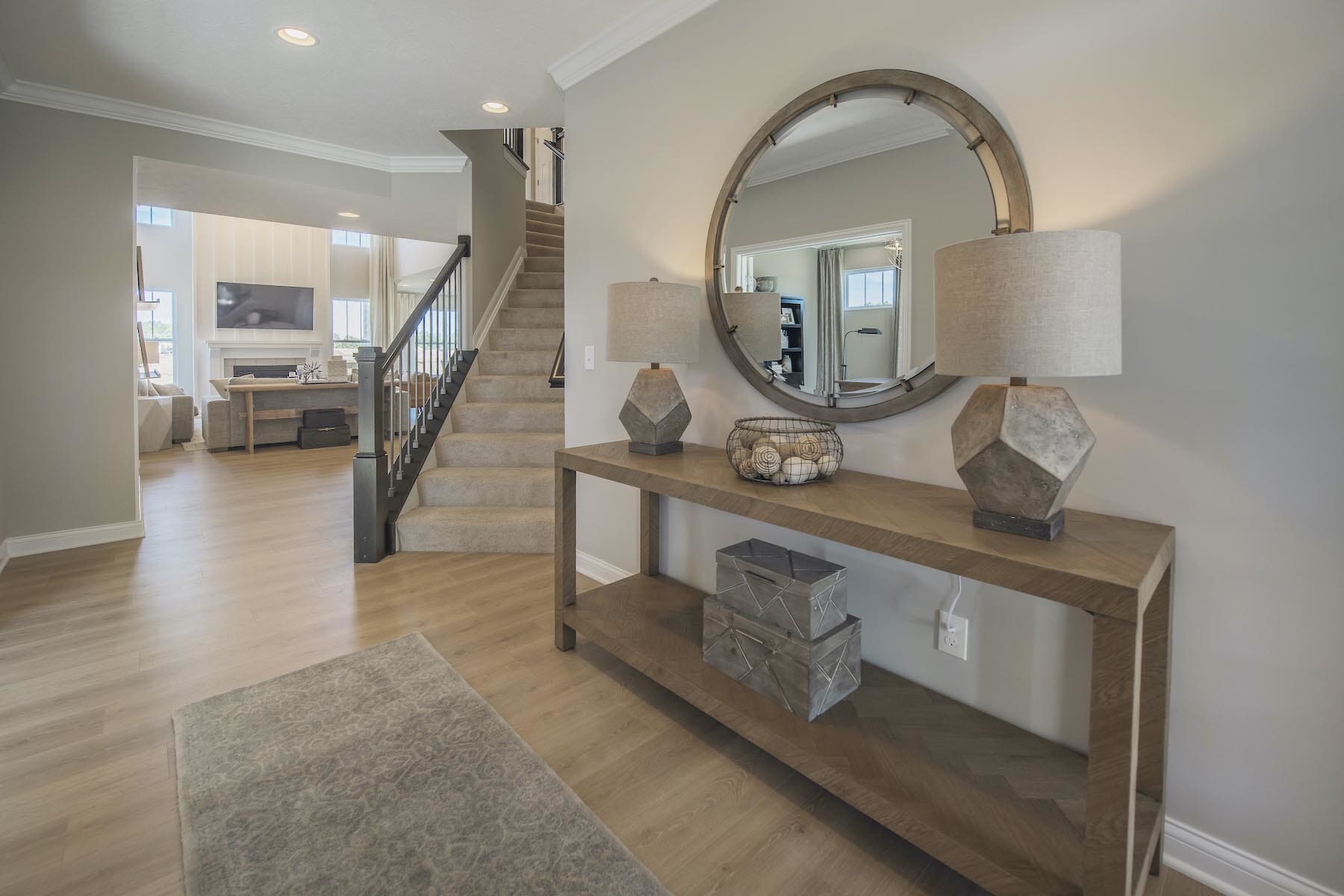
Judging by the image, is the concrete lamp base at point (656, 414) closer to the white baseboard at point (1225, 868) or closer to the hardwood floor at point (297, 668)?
the hardwood floor at point (297, 668)

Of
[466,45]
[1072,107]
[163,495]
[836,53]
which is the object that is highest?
[466,45]

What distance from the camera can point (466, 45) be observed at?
276 cm

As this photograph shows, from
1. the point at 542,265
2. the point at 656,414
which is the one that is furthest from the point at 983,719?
the point at 542,265

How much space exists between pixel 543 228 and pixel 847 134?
5178 mm

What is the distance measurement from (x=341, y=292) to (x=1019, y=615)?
40.3 feet

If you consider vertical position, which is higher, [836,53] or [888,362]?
[836,53]

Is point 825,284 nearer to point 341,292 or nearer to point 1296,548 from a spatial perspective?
point 1296,548

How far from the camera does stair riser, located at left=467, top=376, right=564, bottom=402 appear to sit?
439cm

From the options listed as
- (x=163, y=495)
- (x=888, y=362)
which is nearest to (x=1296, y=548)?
(x=888, y=362)

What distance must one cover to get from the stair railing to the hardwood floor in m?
0.28

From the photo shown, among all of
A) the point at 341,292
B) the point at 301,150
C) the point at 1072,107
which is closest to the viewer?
the point at 1072,107

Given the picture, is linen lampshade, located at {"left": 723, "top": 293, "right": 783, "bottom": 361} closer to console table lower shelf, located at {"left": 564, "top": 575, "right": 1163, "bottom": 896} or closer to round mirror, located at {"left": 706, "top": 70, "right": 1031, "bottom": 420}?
round mirror, located at {"left": 706, "top": 70, "right": 1031, "bottom": 420}

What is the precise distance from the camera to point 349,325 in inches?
452

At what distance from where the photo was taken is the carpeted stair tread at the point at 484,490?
365cm
